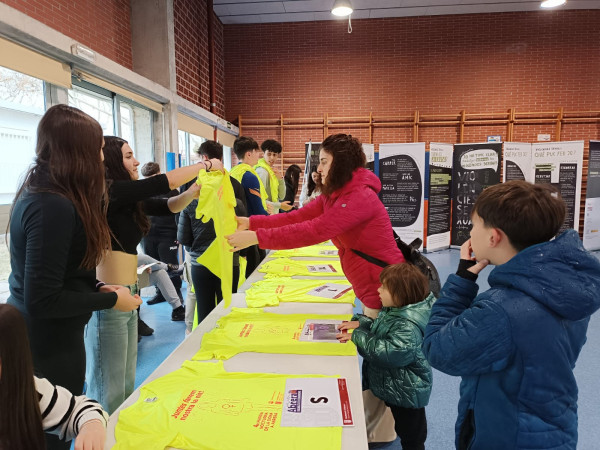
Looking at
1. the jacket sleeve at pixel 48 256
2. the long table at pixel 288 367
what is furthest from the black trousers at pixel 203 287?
the jacket sleeve at pixel 48 256

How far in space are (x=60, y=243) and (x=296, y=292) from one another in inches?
51.4

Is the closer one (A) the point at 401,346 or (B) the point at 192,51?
(A) the point at 401,346

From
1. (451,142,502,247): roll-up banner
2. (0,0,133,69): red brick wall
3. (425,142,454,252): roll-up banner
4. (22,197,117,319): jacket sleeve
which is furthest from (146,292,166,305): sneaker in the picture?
(451,142,502,247): roll-up banner

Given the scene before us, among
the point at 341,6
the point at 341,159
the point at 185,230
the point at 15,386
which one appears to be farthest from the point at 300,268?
the point at 341,6

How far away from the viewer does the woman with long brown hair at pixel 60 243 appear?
1.04 metres

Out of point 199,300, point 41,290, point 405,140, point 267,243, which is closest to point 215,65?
point 405,140

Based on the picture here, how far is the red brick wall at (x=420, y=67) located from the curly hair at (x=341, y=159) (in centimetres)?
661

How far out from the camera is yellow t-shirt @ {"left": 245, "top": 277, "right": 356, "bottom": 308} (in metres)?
2.02

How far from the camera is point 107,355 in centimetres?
151

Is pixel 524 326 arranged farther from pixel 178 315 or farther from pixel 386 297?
pixel 178 315

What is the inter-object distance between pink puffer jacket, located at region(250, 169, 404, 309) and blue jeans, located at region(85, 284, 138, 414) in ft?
2.23

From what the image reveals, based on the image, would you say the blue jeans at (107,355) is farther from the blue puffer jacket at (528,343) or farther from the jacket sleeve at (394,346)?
the blue puffer jacket at (528,343)

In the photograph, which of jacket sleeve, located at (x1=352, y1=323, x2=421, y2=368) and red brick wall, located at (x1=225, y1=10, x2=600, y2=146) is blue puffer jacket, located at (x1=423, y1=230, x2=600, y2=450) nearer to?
jacket sleeve, located at (x1=352, y1=323, x2=421, y2=368)

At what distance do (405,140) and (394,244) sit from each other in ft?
22.3
